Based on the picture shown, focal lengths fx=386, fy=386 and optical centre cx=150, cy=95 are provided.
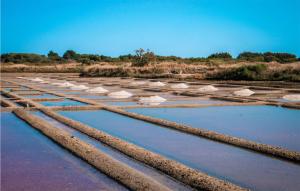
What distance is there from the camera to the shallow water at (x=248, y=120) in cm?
557

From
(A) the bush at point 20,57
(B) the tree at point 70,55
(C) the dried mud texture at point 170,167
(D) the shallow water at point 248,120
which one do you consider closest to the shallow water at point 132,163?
(C) the dried mud texture at point 170,167

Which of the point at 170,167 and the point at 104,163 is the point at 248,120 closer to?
the point at 170,167

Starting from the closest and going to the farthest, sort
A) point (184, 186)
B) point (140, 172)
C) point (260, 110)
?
point (184, 186) < point (140, 172) < point (260, 110)

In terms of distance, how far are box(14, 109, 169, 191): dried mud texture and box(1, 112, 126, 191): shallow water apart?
76 millimetres

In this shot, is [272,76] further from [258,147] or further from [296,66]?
[258,147]

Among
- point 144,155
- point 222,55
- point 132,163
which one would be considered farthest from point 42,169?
point 222,55

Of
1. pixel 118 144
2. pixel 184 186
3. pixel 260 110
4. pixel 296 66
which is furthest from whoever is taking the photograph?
pixel 296 66

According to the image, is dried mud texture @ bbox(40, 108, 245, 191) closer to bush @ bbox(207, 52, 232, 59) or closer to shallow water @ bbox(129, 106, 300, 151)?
shallow water @ bbox(129, 106, 300, 151)

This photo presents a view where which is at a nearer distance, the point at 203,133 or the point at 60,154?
the point at 60,154

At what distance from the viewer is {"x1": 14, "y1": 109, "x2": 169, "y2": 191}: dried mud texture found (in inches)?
129

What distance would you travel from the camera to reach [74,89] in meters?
15.2

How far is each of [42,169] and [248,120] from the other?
4.46 metres

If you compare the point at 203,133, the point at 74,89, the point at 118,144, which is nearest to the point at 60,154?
the point at 118,144

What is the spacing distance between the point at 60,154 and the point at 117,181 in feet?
4.03
